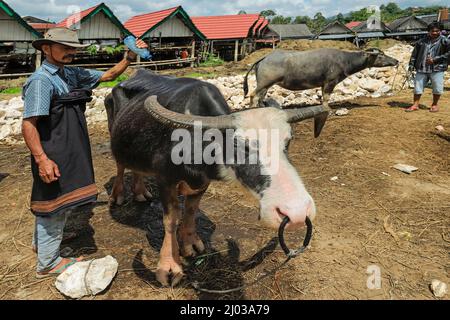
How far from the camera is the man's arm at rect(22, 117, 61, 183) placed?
2.44 metres

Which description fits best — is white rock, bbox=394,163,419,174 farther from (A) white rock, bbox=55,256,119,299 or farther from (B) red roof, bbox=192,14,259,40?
(B) red roof, bbox=192,14,259,40

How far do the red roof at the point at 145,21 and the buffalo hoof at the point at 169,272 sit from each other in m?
17.8

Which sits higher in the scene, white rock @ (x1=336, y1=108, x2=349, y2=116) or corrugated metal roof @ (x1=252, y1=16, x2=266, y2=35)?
corrugated metal roof @ (x1=252, y1=16, x2=266, y2=35)

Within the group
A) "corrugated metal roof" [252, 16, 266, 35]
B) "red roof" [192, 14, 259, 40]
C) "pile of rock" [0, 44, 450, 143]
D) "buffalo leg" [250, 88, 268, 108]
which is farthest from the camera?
"corrugated metal roof" [252, 16, 266, 35]

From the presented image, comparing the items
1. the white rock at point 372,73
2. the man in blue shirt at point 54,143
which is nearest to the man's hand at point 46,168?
the man in blue shirt at point 54,143

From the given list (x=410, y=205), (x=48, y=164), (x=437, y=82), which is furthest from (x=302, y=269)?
(x=437, y=82)

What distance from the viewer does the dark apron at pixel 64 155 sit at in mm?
2592

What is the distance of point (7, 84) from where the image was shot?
1217 centimetres

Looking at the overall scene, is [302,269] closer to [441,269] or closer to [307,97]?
[441,269]

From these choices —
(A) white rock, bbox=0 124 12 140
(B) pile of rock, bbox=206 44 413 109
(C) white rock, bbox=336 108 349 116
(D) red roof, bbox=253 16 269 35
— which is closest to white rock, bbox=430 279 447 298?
(C) white rock, bbox=336 108 349 116

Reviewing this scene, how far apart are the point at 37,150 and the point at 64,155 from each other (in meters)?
0.22

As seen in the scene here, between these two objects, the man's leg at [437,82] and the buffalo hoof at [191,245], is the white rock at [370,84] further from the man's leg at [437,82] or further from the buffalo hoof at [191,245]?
the buffalo hoof at [191,245]

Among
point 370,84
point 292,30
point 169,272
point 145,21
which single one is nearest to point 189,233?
point 169,272

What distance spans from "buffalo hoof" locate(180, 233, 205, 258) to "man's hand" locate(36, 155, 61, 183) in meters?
1.39
